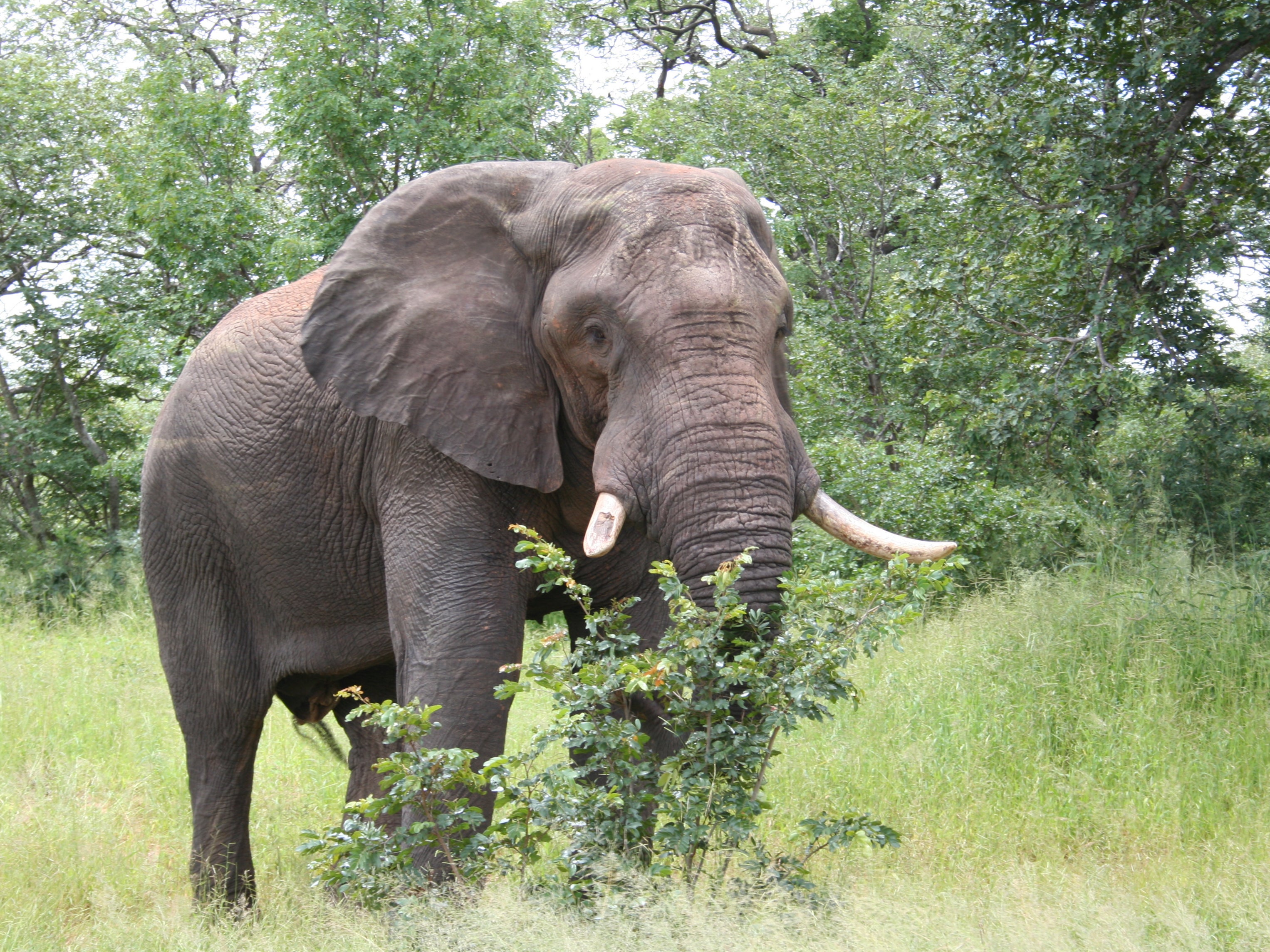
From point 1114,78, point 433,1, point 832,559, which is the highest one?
point 433,1

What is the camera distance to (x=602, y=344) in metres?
4.23

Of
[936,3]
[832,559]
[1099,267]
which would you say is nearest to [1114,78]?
[1099,267]

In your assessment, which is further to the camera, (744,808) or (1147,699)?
(1147,699)

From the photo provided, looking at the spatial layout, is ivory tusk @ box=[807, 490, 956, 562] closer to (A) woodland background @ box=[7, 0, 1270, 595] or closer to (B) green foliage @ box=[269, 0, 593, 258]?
(A) woodland background @ box=[7, 0, 1270, 595]

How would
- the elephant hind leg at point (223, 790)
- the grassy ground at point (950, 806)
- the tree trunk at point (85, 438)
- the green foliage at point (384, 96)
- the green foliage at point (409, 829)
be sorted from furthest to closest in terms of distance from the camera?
the tree trunk at point (85, 438)
the green foliage at point (384, 96)
the elephant hind leg at point (223, 790)
the green foliage at point (409, 829)
the grassy ground at point (950, 806)

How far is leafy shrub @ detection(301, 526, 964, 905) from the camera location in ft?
12.3

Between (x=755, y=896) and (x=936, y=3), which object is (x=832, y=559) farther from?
(x=755, y=896)

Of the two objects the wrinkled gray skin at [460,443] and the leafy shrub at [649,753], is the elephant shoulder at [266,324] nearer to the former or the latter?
the wrinkled gray skin at [460,443]

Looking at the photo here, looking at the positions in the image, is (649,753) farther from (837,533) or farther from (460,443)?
(460,443)

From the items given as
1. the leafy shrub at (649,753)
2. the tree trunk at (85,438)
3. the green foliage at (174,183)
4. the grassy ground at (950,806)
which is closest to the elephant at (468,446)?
the leafy shrub at (649,753)

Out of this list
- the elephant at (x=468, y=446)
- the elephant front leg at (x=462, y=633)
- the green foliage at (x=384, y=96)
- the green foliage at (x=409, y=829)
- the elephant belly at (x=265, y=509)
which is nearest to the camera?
the green foliage at (x=409, y=829)

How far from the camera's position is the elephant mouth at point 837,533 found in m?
3.91

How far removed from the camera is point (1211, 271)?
6879 mm

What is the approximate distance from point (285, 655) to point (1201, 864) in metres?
3.49
